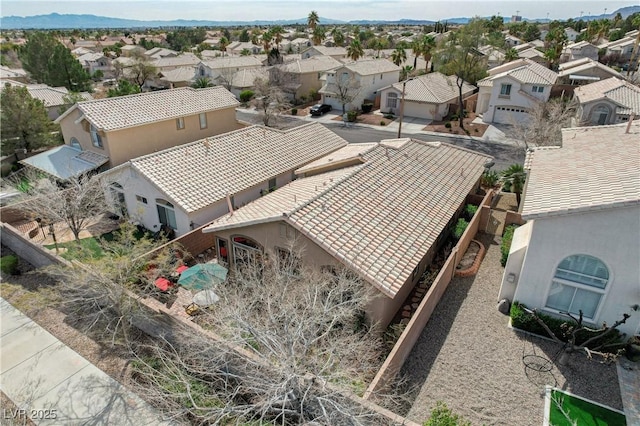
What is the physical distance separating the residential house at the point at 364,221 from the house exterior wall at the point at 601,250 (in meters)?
4.17

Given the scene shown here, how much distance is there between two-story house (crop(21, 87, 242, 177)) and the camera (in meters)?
25.6

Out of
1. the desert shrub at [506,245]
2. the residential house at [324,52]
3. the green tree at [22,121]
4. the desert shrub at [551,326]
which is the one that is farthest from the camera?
the residential house at [324,52]

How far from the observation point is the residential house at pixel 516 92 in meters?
43.2

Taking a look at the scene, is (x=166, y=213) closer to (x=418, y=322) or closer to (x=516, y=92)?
(x=418, y=322)

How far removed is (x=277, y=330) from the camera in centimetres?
1059

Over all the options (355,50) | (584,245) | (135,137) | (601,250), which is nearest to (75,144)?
(135,137)

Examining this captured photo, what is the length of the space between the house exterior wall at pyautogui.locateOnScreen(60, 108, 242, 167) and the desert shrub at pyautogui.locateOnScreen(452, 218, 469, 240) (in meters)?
21.3

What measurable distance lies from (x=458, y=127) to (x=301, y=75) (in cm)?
2732

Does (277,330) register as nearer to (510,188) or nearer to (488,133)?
(510,188)

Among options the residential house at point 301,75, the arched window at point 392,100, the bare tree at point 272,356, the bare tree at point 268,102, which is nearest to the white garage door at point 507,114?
the arched window at point 392,100

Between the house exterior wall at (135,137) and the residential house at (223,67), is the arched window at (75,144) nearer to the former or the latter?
the house exterior wall at (135,137)

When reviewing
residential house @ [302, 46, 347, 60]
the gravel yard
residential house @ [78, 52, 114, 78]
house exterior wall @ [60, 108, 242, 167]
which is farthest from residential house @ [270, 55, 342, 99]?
residential house @ [78, 52, 114, 78]

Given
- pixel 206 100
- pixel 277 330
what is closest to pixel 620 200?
pixel 277 330

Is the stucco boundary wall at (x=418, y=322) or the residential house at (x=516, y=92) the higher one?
the residential house at (x=516, y=92)
